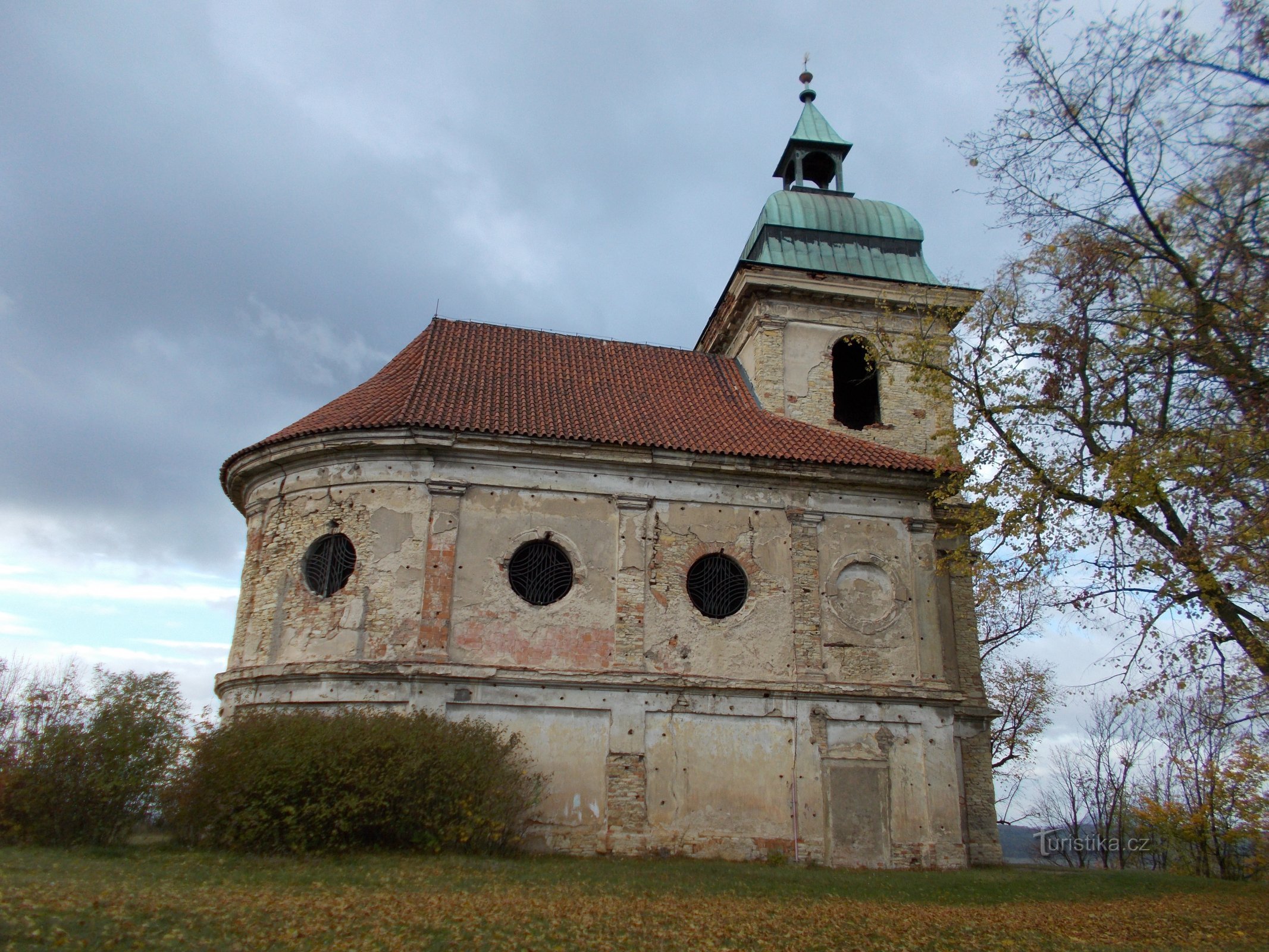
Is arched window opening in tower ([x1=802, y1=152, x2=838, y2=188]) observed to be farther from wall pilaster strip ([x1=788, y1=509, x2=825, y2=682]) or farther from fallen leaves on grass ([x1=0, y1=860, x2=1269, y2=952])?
fallen leaves on grass ([x1=0, y1=860, x2=1269, y2=952])

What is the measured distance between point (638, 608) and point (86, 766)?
306 inches

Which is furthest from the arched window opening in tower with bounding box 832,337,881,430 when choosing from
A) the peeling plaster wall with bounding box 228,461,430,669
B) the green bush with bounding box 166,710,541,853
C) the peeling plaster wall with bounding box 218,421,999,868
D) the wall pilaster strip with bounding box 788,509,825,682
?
the green bush with bounding box 166,710,541,853

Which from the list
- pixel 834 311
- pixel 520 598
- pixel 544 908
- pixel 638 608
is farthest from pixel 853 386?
pixel 544 908

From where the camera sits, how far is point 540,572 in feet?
48.7

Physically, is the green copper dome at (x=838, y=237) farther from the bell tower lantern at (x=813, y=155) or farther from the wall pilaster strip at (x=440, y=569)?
the wall pilaster strip at (x=440, y=569)

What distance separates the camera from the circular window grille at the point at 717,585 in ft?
49.9

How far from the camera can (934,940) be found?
323 inches

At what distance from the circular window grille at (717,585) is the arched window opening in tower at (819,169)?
11.7 m

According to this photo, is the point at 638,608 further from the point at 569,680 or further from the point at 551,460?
the point at 551,460

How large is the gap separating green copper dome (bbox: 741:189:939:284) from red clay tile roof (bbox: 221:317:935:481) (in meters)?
2.89

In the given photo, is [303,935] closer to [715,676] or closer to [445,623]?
[445,623]

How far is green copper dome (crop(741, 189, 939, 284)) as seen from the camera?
20.2 m

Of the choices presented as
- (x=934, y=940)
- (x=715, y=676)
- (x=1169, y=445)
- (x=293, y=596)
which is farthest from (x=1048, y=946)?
(x=293, y=596)

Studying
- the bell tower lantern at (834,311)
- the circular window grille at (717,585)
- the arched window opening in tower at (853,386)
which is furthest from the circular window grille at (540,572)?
the arched window opening in tower at (853,386)
